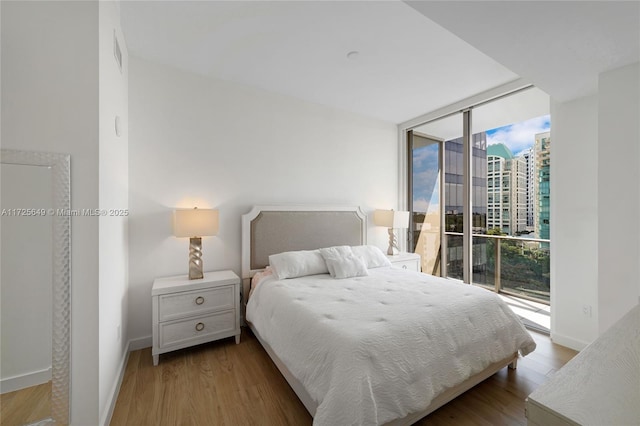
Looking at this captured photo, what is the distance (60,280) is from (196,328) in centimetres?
123

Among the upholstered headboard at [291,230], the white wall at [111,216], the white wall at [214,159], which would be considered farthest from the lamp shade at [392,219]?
the white wall at [111,216]

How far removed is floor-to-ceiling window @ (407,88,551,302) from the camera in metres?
2.96

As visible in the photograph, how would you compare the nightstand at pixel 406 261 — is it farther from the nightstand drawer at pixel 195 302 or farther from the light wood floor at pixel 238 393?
the nightstand drawer at pixel 195 302

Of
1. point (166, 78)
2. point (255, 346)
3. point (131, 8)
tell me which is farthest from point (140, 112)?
point (255, 346)

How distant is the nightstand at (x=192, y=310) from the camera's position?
2168 millimetres

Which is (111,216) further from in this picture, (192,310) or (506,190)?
(506,190)

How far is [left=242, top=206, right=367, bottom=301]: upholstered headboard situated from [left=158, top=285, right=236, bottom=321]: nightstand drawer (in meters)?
0.35

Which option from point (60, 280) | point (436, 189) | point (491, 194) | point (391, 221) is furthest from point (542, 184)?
point (60, 280)

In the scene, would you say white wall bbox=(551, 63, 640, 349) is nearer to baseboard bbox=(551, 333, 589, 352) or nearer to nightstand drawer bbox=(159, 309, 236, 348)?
baseboard bbox=(551, 333, 589, 352)

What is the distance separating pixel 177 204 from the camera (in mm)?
2615

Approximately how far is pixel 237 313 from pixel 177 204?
1241 millimetres

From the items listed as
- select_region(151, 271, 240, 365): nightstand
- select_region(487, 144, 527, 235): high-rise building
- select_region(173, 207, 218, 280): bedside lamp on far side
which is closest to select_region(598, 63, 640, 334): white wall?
select_region(487, 144, 527, 235): high-rise building

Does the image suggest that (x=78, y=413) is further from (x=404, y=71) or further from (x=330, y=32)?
(x=404, y=71)

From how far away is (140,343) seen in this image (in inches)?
96.0
